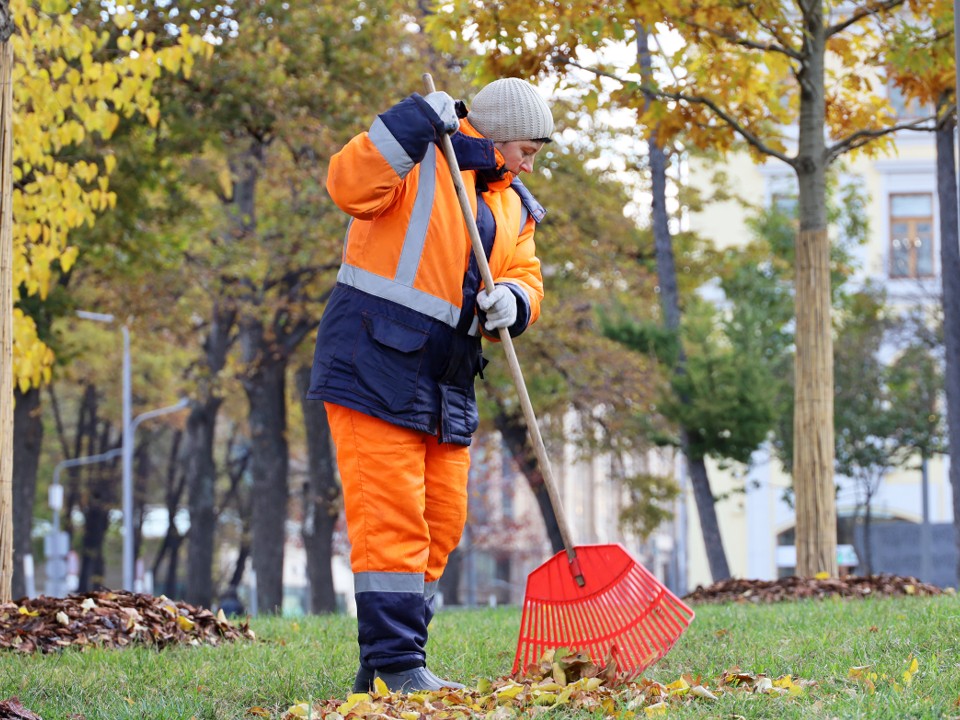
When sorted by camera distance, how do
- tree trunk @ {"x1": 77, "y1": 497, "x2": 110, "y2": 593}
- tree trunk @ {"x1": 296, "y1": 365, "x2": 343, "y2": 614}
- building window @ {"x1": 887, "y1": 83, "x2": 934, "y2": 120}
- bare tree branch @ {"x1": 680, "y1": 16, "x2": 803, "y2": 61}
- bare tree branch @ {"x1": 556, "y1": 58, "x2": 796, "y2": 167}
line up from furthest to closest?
tree trunk @ {"x1": 77, "y1": 497, "x2": 110, "y2": 593} → tree trunk @ {"x1": 296, "y1": 365, "x2": 343, "y2": 614} → building window @ {"x1": 887, "y1": 83, "x2": 934, "y2": 120} → bare tree branch @ {"x1": 556, "y1": 58, "x2": 796, "y2": 167} → bare tree branch @ {"x1": 680, "y1": 16, "x2": 803, "y2": 61}

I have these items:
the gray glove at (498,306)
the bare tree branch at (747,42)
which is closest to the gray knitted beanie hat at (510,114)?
the gray glove at (498,306)

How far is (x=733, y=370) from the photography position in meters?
15.0

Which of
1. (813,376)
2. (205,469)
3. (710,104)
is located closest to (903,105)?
(710,104)

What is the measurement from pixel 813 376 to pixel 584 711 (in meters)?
4.74

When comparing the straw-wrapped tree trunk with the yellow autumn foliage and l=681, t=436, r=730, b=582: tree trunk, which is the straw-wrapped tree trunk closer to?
the yellow autumn foliage

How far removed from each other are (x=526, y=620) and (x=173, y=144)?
10.4 metres

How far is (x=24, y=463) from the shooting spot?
54.7 feet

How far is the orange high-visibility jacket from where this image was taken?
429 centimetres

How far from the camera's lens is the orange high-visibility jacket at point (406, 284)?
429 cm

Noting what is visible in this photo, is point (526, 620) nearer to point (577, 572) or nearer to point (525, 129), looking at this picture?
point (577, 572)

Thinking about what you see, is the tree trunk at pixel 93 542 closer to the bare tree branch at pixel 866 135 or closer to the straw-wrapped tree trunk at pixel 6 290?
the bare tree branch at pixel 866 135

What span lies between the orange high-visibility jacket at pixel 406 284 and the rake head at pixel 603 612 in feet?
2.08

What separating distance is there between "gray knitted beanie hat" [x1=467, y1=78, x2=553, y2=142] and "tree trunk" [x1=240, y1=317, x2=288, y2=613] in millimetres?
13763

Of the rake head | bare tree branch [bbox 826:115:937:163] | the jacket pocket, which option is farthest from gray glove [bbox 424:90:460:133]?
bare tree branch [bbox 826:115:937:163]
